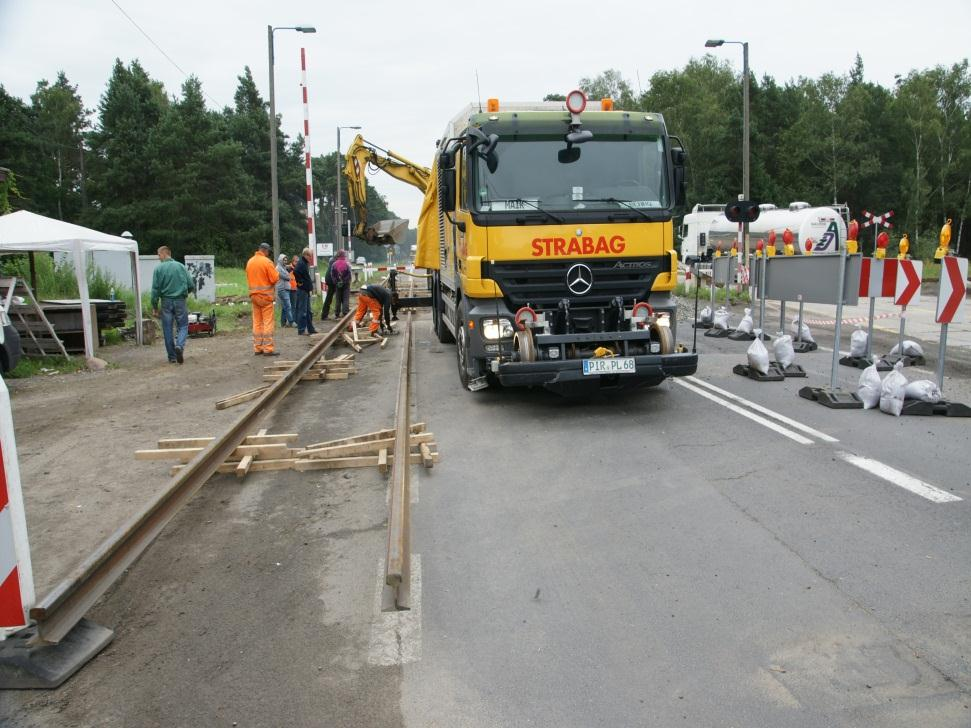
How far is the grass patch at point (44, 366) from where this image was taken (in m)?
13.0

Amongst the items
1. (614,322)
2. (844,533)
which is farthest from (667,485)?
(614,322)

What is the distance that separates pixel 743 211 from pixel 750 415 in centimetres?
604

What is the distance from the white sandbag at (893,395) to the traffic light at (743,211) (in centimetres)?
538

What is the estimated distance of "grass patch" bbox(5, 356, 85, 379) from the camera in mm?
13047

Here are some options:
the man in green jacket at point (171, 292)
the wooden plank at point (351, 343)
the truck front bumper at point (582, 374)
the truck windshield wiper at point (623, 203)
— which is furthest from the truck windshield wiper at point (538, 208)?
the wooden plank at point (351, 343)

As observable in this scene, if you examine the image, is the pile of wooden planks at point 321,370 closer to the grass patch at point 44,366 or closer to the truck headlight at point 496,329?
the grass patch at point 44,366

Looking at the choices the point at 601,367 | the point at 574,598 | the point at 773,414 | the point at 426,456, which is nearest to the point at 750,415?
the point at 773,414

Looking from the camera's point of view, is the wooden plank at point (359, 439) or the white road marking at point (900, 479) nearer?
the white road marking at point (900, 479)

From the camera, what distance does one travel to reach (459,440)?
775 cm

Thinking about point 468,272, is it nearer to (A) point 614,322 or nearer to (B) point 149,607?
(A) point 614,322

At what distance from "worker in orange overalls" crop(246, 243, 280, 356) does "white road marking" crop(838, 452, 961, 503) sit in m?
10.3

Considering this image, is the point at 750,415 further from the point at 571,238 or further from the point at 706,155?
the point at 706,155

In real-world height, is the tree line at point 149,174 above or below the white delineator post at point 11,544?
above

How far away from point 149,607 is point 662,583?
8.75 feet
